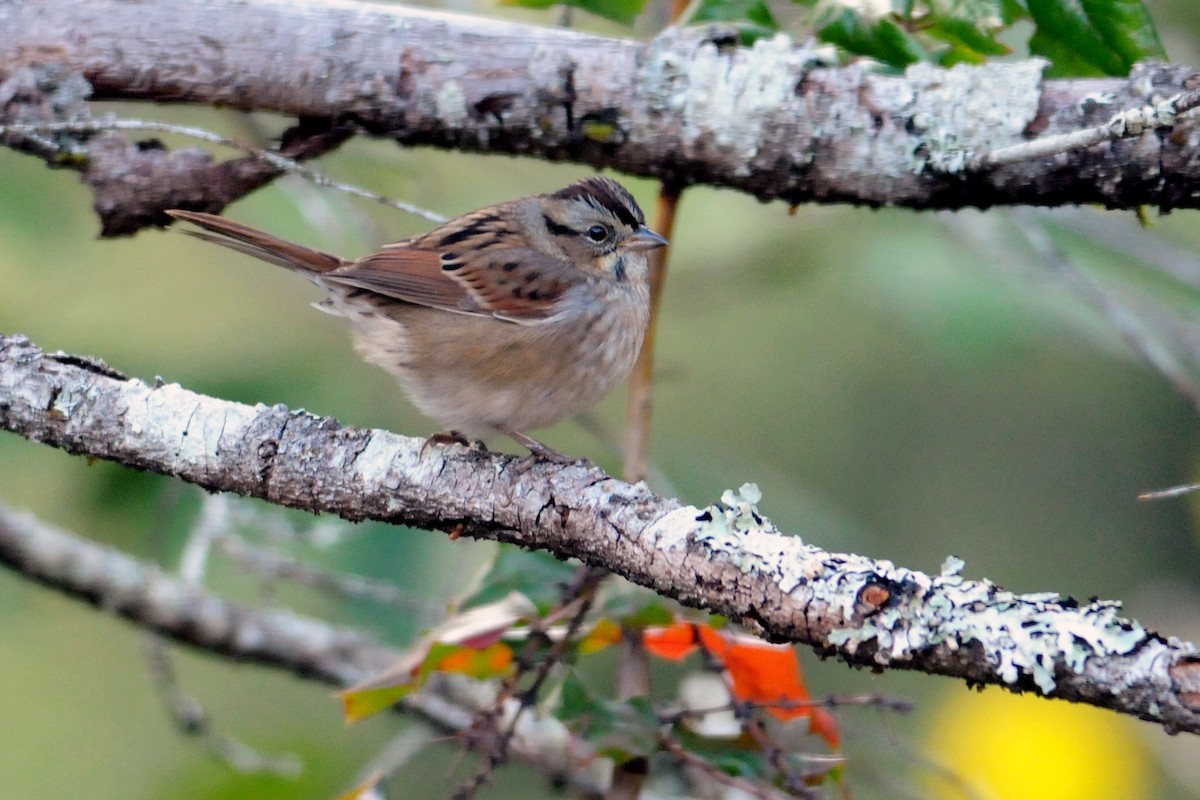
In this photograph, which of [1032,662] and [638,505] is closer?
[1032,662]

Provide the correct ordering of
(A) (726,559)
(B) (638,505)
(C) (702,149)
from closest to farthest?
(A) (726,559), (B) (638,505), (C) (702,149)

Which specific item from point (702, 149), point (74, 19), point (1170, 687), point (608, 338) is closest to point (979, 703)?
point (608, 338)

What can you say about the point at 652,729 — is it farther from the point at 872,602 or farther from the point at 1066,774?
the point at 1066,774

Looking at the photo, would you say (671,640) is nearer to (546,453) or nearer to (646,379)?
(546,453)

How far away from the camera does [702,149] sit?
3.12 m

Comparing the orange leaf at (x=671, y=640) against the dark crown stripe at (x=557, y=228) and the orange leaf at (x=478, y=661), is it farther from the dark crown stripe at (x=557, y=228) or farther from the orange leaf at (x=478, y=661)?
the dark crown stripe at (x=557, y=228)

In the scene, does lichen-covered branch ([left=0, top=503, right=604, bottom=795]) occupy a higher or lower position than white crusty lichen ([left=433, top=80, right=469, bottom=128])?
lower

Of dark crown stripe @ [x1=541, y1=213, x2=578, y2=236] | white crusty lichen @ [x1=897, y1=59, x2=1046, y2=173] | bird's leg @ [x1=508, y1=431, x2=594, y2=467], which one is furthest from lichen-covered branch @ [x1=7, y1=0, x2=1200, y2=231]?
bird's leg @ [x1=508, y1=431, x2=594, y2=467]

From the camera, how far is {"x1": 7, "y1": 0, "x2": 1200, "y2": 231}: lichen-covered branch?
294 centimetres

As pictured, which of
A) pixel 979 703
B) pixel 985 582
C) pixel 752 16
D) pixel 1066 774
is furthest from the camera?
pixel 979 703

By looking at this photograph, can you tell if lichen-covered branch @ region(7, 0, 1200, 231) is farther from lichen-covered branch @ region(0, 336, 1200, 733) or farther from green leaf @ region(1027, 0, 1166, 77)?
lichen-covered branch @ region(0, 336, 1200, 733)

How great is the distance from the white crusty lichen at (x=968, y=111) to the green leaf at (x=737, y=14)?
525 millimetres

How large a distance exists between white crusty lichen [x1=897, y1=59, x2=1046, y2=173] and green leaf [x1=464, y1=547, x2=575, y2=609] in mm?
1318

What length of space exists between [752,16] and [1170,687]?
7.50 ft
